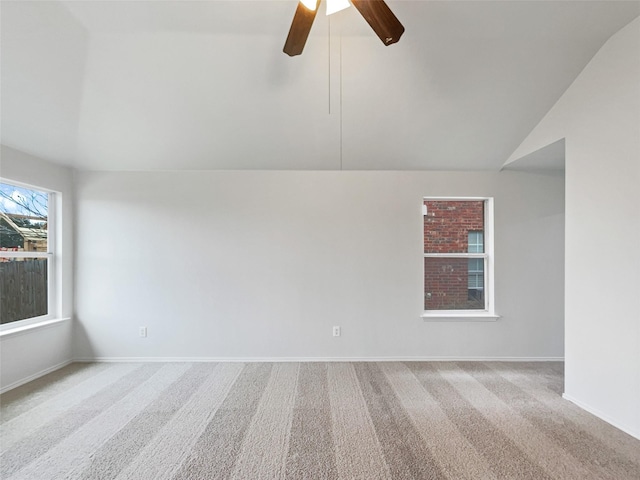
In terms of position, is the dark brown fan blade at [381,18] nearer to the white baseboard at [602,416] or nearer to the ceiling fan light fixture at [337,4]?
the ceiling fan light fixture at [337,4]

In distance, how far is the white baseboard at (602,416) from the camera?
2.12 metres

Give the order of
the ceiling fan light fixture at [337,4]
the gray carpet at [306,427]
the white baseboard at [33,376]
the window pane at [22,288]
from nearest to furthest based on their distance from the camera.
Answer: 1. the ceiling fan light fixture at [337,4]
2. the gray carpet at [306,427]
3. the white baseboard at [33,376]
4. the window pane at [22,288]

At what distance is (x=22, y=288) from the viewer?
313 centimetres

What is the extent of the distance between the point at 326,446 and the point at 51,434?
2055 millimetres

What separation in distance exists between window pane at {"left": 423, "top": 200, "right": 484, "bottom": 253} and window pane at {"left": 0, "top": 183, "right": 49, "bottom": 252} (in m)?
4.56

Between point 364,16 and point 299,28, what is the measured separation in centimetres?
37

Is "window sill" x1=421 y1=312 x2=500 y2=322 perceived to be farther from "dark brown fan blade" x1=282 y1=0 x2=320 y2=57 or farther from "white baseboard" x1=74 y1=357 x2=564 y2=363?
"dark brown fan blade" x1=282 y1=0 x2=320 y2=57

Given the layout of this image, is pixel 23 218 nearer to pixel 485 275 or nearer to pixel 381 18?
pixel 381 18

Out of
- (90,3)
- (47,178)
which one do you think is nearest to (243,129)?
(90,3)

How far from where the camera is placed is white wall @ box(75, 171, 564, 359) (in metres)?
3.51

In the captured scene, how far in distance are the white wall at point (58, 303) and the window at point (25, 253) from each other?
119 mm

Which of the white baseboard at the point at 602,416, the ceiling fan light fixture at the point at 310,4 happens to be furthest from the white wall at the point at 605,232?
the ceiling fan light fixture at the point at 310,4

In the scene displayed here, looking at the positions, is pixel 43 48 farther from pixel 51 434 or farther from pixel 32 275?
pixel 51 434

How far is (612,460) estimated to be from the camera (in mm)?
1889
